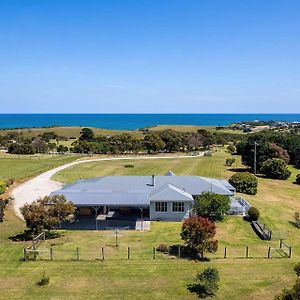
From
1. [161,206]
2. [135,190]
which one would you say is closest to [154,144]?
[135,190]

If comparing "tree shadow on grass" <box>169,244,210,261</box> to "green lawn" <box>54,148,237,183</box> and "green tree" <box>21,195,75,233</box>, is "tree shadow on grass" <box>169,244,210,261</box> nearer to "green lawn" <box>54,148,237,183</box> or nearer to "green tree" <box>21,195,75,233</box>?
"green tree" <box>21,195,75,233</box>

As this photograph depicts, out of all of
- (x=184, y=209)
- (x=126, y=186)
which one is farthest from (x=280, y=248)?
(x=126, y=186)

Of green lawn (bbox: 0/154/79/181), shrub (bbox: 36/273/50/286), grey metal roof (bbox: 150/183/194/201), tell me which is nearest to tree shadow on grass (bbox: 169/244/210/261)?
grey metal roof (bbox: 150/183/194/201)

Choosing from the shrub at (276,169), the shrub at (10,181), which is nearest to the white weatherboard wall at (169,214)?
the shrub at (10,181)

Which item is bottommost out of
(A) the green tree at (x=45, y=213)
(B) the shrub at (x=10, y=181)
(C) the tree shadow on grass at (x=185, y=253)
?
(C) the tree shadow on grass at (x=185, y=253)

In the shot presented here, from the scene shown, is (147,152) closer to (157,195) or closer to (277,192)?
(277,192)

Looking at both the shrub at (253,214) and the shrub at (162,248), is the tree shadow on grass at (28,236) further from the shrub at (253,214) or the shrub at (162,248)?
the shrub at (253,214)
